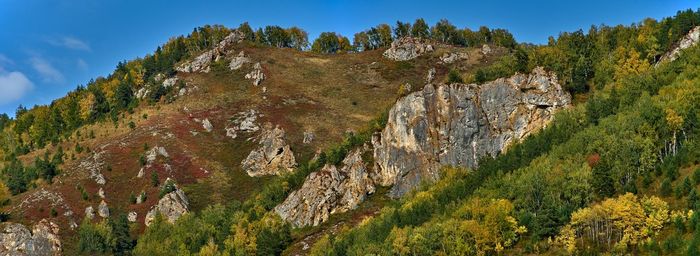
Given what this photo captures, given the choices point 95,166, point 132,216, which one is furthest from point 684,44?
point 95,166

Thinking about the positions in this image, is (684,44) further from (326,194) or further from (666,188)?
(326,194)

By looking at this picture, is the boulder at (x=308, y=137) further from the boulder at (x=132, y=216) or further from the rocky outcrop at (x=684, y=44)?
the rocky outcrop at (x=684, y=44)

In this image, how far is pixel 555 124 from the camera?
148m

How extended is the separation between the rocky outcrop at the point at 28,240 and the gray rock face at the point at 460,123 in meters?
76.2

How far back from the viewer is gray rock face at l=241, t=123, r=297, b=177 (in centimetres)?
18364

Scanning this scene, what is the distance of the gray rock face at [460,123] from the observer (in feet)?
514

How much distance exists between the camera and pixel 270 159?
186250 millimetres

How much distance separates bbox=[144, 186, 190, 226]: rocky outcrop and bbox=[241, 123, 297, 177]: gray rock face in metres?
24.2

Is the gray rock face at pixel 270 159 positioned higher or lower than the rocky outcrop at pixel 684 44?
lower

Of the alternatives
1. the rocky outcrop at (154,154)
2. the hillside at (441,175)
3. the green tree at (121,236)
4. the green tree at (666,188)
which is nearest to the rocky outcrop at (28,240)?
the hillside at (441,175)

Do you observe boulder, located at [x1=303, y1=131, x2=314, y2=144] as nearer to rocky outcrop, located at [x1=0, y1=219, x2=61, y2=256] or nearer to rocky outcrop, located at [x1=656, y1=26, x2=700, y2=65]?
rocky outcrop, located at [x1=0, y1=219, x2=61, y2=256]

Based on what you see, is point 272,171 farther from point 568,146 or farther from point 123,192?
point 568,146

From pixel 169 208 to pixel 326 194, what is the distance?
39202 mm

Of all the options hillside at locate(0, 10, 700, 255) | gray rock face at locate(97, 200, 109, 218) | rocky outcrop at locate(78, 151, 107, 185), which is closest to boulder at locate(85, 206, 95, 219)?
hillside at locate(0, 10, 700, 255)
